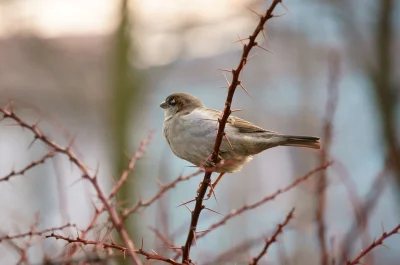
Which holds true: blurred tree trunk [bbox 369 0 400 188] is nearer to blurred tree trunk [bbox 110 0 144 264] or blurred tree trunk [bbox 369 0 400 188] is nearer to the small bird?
the small bird

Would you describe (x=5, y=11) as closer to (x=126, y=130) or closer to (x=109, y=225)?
(x=126, y=130)

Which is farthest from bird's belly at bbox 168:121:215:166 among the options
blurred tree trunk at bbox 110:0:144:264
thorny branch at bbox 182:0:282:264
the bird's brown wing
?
blurred tree trunk at bbox 110:0:144:264

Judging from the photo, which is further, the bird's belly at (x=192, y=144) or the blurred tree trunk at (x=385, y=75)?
the blurred tree trunk at (x=385, y=75)

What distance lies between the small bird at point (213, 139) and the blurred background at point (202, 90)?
2.17m

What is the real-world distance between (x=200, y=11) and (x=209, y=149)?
672 cm

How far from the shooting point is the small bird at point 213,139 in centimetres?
325

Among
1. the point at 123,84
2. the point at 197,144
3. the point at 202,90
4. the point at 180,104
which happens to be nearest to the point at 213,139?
the point at 197,144

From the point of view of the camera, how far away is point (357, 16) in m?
6.95

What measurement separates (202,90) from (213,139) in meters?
11.7

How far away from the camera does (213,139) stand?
3264mm

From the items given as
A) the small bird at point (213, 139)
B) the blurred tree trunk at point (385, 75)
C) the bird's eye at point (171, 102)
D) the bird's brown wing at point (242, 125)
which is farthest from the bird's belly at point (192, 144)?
the blurred tree trunk at point (385, 75)

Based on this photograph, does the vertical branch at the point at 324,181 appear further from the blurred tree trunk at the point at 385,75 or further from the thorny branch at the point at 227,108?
the blurred tree trunk at the point at 385,75

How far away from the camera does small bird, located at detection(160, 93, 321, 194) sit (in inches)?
128

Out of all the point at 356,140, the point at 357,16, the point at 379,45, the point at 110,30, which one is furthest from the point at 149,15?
the point at 356,140
